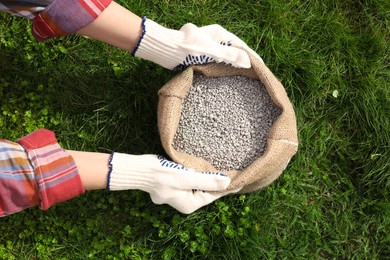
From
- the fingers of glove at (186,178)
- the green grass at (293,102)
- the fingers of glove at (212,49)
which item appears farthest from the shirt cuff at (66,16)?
the fingers of glove at (186,178)

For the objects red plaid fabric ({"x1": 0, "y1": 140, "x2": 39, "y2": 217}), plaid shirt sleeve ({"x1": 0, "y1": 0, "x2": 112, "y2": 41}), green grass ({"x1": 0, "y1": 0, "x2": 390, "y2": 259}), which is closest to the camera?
red plaid fabric ({"x1": 0, "y1": 140, "x2": 39, "y2": 217})

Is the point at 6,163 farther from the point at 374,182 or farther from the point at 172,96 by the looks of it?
the point at 374,182

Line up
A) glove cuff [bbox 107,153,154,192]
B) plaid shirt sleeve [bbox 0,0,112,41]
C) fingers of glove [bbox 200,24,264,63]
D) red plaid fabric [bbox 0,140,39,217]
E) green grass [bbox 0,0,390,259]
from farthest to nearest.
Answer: green grass [bbox 0,0,390,259] < fingers of glove [bbox 200,24,264,63] < glove cuff [bbox 107,153,154,192] < plaid shirt sleeve [bbox 0,0,112,41] < red plaid fabric [bbox 0,140,39,217]

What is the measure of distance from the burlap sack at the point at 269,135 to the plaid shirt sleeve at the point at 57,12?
1.36 ft

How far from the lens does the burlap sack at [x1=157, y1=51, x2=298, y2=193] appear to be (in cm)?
179

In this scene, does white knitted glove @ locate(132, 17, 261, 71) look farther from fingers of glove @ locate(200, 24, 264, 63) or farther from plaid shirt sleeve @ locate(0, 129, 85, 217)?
plaid shirt sleeve @ locate(0, 129, 85, 217)

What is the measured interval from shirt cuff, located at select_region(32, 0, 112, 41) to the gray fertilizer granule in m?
0.52

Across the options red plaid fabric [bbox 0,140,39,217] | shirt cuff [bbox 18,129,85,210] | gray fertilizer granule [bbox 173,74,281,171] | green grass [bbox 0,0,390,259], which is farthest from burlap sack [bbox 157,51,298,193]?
red plaid fabric [bbox 0,140,39,217]

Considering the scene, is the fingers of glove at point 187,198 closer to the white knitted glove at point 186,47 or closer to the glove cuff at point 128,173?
the glove cuff at point 128,173

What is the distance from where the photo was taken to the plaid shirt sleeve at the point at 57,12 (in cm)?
157

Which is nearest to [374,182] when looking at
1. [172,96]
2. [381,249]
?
[381,249]

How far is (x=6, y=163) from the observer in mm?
1472

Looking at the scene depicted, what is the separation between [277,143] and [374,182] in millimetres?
594

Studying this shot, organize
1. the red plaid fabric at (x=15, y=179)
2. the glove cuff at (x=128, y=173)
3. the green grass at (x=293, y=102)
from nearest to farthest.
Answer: the red plaid fabric at (x=15, y=179) → the glove cuff at (x=128, y=173) → the green grass at (x=293, y=102)
